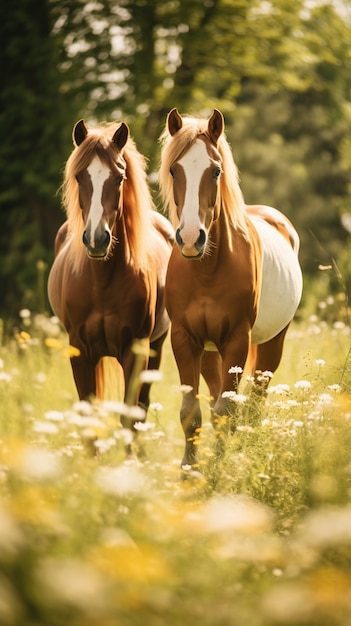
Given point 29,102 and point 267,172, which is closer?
point 29,102

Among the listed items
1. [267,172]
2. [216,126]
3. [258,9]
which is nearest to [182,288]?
[216,126]

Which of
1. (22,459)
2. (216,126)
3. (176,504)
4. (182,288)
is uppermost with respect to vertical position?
(216,126)

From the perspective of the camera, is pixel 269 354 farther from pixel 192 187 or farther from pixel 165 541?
pixel 165 541

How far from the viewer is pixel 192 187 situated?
17.6ft

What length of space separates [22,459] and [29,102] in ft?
42.5

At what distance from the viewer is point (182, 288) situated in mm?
5770

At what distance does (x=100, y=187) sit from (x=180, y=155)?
1.75 ft

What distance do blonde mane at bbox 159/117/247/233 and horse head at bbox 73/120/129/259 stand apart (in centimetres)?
30

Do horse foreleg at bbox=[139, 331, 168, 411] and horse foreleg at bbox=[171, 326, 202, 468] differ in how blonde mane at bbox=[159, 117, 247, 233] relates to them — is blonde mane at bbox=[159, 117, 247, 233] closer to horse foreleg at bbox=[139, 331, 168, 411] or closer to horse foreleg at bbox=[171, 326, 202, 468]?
horse foreleg at bbox=[171, 326, 202, 468]

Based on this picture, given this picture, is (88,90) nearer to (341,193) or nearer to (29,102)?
(29,102)

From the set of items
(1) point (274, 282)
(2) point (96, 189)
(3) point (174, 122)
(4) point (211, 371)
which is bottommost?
(4) point (211, 371)

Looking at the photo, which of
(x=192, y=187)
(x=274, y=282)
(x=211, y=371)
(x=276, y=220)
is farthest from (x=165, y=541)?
(x=276, y=220)

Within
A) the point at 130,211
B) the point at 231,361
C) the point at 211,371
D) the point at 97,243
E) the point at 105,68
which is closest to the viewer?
the point at 97,243

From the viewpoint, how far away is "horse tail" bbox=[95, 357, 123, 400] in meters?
6.28
